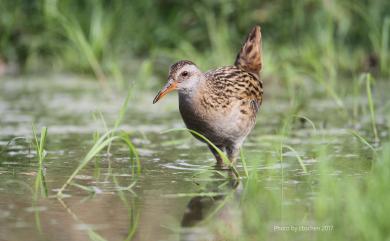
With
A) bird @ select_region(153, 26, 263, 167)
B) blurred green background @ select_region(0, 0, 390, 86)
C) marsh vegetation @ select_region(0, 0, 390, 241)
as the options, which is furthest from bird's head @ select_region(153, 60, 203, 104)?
blurred green background @ select_region(0, 0, 390, 86)

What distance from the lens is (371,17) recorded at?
39.4ft

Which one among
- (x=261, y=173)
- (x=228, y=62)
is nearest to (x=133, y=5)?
(x=228, y=62)

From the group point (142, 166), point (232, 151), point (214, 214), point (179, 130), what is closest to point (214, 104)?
point (232, 151)

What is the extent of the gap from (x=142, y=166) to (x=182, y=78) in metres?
0.75

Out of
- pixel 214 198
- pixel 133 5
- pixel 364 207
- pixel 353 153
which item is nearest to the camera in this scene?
pixel 364 207

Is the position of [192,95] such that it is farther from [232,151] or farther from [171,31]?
[171,31]

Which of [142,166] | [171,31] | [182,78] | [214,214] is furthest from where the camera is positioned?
[171,31]

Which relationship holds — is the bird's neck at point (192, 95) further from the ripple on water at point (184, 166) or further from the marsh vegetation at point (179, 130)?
the ripple on water at point (184, 166)

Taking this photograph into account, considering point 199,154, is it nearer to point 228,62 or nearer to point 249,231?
point 249,231

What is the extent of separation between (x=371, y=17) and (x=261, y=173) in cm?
572

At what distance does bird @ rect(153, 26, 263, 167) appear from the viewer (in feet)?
24.0

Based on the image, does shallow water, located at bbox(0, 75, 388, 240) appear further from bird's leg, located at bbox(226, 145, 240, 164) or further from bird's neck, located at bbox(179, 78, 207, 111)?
bird's neck, located at bbox(179, 78, 207, 111)

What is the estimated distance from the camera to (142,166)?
723cm

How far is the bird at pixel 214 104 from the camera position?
7.30 m
